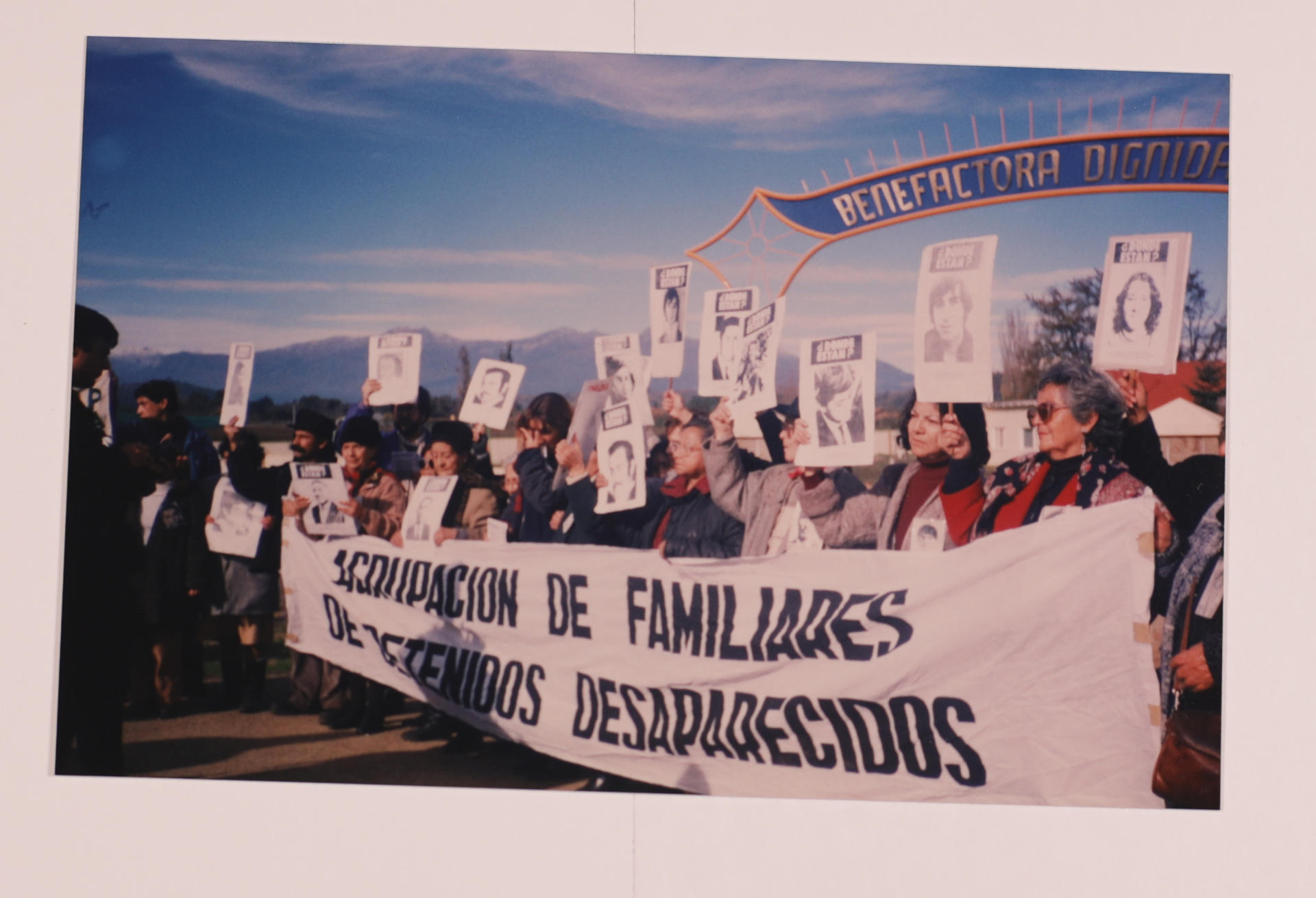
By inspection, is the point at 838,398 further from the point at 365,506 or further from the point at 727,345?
the point at 365,506

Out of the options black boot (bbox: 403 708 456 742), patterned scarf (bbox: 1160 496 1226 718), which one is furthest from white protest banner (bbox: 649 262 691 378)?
patterned scarf (bbox: 1160 496 1226 718)

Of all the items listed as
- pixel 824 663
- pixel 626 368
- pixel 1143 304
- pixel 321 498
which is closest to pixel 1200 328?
pixel 1143 304

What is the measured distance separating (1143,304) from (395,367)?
108 inches

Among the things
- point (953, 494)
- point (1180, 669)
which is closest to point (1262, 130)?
point (953, 494)

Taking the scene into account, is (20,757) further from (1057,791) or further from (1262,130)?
(1262,130)

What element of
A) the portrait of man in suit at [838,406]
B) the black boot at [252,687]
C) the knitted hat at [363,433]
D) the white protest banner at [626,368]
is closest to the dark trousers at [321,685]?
the black boot at [252,687]

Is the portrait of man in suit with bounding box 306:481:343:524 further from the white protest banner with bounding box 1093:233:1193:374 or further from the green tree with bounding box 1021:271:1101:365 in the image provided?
the white protest banner with bounding box 1093:233:1193:374

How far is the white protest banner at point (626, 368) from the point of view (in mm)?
3746

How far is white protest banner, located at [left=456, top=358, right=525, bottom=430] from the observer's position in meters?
3.78

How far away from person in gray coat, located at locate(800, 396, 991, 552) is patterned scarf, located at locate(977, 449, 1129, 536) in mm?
100

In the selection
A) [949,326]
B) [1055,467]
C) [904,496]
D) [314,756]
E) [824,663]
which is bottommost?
[314,756]

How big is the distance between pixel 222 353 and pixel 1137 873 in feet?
12.7

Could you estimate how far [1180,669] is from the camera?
11.3 feet

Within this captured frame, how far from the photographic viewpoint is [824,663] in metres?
3.55
